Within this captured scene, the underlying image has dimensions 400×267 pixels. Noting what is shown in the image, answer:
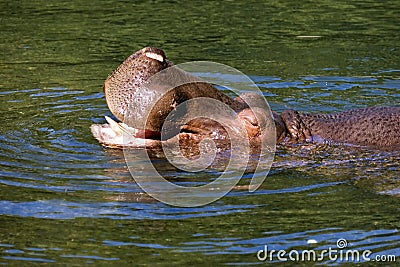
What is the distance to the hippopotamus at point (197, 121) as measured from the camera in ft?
20.4

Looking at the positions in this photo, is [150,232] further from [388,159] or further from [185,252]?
[388,159]

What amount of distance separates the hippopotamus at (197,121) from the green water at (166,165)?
0.48 feet

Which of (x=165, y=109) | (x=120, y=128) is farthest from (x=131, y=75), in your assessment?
(x=120, y=128)

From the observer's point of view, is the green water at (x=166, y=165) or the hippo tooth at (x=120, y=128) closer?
the green water at (x=166, y=165)

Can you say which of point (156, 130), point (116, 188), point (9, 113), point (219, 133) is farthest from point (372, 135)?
point (9, 113)

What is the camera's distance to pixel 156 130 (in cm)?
640

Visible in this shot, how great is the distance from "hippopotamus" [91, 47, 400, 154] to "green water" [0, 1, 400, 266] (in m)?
0.15

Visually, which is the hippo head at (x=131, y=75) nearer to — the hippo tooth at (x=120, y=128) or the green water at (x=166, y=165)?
the hippo tooth at (x=120, y=128)

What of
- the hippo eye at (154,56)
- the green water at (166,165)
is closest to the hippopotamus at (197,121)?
the hippo eye at (154,56)

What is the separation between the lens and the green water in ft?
16.5

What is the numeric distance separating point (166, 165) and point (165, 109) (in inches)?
16.7

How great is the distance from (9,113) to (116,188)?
2480 millimetres

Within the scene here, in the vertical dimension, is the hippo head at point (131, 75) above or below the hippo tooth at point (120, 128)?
above

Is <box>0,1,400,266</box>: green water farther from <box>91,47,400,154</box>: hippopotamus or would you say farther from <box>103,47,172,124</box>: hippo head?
<box>103,47,172,124</box>: hippo head
